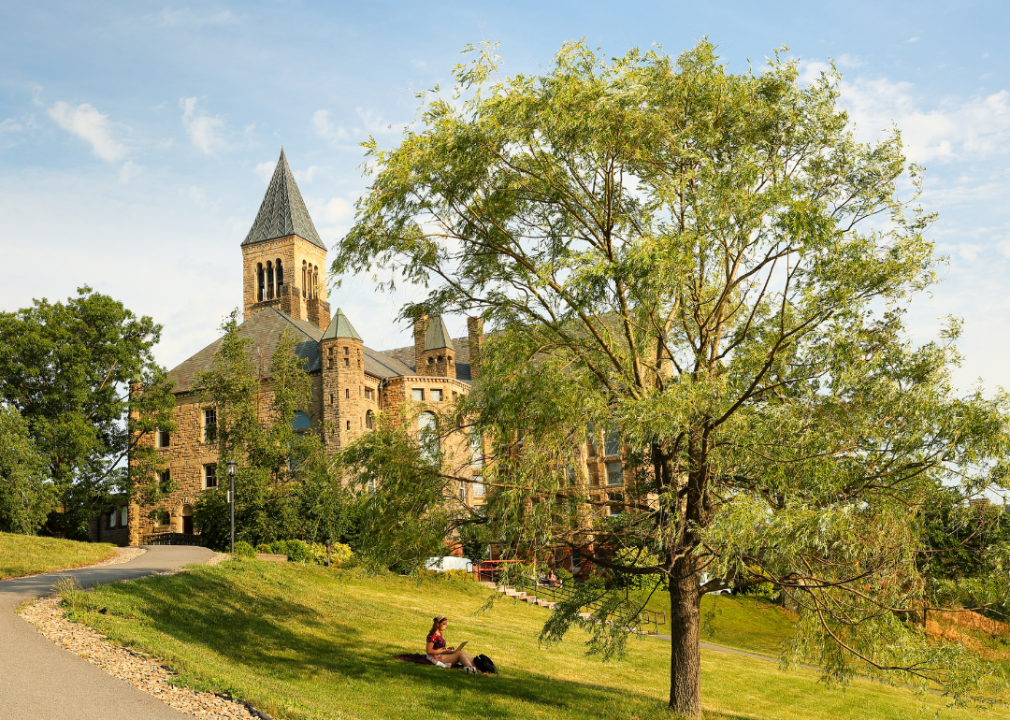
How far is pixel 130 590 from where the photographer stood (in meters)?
15.4

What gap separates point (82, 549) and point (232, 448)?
11.1m

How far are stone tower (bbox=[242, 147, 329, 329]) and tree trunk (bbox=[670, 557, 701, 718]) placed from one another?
51.4m

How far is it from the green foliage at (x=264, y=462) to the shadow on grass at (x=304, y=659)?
10133 mm

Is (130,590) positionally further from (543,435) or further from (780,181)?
(780,181)

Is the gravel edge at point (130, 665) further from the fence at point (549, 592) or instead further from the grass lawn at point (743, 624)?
the grass lawn at point (743, 624)

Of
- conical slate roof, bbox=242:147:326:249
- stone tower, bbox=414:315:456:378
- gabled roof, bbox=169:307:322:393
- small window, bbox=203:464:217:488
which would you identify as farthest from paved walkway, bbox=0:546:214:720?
conical slate roof, bbox=242:147:326:249

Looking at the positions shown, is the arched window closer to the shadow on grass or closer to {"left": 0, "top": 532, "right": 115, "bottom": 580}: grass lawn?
the shadow on grass

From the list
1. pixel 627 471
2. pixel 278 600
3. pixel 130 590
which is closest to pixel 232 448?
pixel 278 600

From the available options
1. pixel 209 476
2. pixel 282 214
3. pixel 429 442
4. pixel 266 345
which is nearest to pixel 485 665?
pixel 429 442

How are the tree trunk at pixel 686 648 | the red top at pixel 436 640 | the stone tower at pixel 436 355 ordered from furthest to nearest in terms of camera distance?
the stone tower at pixel 436 355, the red top at pixel 436 640, the tree trunk at pixel 686 648

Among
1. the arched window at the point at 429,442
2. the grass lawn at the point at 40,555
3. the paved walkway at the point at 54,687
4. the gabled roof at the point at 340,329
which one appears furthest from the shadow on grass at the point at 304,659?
the gabled roof at the point at 340,329

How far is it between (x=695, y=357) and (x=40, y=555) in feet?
57.6

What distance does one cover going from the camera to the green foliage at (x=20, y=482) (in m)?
31.3

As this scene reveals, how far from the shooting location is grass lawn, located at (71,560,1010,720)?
1153cm
